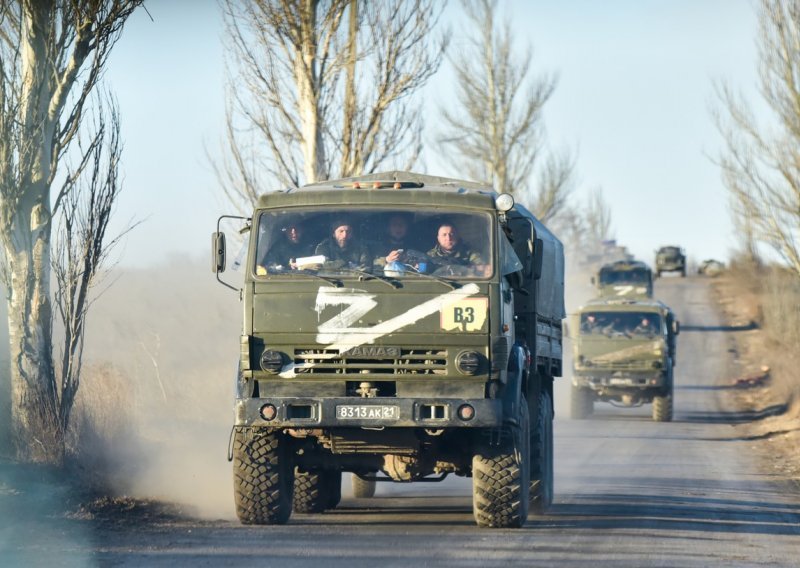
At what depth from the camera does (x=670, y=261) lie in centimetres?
7075

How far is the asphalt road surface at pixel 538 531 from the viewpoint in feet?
30.0

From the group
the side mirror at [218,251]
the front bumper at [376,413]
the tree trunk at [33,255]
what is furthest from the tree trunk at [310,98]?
the front bumper at [376,413]

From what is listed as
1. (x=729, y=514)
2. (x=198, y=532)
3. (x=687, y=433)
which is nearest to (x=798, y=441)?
(x=687, y=433)

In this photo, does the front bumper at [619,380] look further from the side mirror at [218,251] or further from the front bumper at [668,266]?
the front bumper at [668,266]

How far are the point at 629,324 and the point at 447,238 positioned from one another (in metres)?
17.9

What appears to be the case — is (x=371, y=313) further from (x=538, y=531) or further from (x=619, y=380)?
(x=619, y=380)

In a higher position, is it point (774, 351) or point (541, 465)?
point (774, 351)

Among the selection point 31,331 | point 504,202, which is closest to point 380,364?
point 504,202

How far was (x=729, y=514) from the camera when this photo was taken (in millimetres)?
12391

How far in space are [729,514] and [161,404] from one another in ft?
38.9

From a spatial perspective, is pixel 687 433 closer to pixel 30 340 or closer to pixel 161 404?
pixel 161 404

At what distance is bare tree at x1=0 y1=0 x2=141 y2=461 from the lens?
1257 centimetres

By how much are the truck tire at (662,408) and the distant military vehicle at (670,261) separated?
43.1m

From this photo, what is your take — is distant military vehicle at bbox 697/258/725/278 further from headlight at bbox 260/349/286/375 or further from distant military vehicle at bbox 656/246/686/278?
headlight at bbox 260/349/286/375
